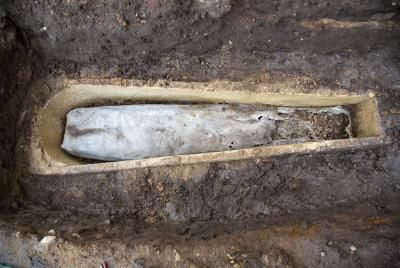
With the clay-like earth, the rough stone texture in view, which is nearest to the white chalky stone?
the rough stone texture

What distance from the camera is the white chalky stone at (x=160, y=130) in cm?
402

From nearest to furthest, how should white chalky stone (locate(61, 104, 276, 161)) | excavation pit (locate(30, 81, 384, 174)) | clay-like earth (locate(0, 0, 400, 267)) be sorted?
clay-like earth (locate(0, 0, 400, 267)), excavation pit (locate(30, 81, 384, 174)), white chalky stone (locate(61, 104, 276, 161))

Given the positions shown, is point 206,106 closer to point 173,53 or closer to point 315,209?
point 173,53

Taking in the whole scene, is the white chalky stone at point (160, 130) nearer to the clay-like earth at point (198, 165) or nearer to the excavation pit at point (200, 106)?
the excavation pit at point (200, 106)

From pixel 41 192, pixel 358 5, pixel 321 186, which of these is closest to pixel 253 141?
pixel 321 186

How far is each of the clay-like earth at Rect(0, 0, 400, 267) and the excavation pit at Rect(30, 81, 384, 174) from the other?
0.09m

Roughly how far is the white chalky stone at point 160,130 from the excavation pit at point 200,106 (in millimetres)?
64

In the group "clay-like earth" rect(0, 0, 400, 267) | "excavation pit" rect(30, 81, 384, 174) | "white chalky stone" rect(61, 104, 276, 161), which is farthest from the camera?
"white chalky stone" rect(61, 104, 276, 161)

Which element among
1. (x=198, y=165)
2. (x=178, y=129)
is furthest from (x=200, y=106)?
(x=198, y=165)

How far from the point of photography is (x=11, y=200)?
3824 millimetres

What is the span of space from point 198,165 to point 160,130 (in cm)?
57

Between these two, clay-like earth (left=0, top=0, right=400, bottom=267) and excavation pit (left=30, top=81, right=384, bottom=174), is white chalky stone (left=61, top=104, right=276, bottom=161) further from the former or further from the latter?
clay-like earth (left=0, top=0, right=400, bottom=267)

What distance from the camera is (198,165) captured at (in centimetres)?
379

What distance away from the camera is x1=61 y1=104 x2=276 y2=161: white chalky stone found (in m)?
4.02
